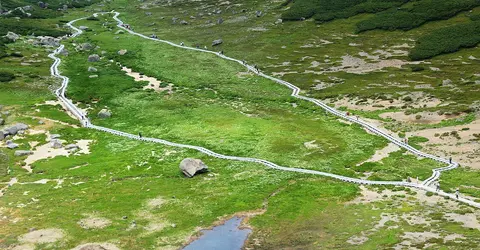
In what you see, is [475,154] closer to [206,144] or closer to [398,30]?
[206,144]

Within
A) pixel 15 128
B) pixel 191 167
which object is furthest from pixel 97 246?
pixel 15 128

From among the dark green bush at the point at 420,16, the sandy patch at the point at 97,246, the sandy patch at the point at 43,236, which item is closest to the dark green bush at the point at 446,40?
the dark green bush at the point at 420,16

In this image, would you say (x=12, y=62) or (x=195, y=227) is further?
(x=12, y=62)

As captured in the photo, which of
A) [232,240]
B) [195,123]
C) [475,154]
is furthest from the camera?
[195,123]

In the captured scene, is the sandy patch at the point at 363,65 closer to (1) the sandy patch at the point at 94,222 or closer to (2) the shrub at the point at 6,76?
(2) the shrub at the point at 6,76

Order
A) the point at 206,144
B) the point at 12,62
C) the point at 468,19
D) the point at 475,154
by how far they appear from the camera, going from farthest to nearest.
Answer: the point at 468,19
the point at 12,62
the point at 206,144
the point at 475,154

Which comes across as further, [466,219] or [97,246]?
[466,219]

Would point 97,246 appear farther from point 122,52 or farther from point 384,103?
point 122,52

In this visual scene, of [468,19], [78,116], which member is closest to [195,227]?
[78,116]
